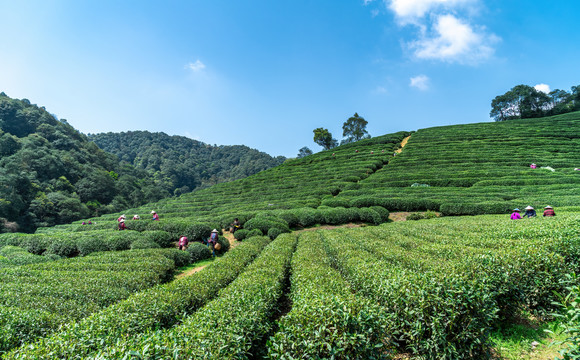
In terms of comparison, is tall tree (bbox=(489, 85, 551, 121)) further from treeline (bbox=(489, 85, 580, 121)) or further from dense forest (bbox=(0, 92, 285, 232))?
dense forest (bbox=(0, 92, 285, 232))

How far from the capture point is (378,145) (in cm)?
5050

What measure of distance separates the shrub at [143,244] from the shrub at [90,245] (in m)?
1.95

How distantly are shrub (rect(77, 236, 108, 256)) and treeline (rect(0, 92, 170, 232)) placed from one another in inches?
1289

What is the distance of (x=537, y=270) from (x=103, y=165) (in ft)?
283

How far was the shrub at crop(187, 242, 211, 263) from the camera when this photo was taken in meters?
14.8

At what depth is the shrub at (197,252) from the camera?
1481 centimetres

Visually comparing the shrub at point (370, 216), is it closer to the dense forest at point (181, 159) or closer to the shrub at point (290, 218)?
the shrub at point (290, 218)

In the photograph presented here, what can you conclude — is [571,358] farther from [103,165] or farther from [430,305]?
[103,165]

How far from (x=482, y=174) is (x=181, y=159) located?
4542 inches

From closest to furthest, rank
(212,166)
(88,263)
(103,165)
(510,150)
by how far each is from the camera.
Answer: (88,263)
(510,150)
(103,165)
(212,166)

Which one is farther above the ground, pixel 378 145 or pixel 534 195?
pixel 378 145

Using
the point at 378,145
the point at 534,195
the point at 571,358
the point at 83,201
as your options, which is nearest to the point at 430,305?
the point at 571,358

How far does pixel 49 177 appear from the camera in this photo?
159 ft

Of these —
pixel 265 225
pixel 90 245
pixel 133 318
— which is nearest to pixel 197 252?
pixel 265 225
